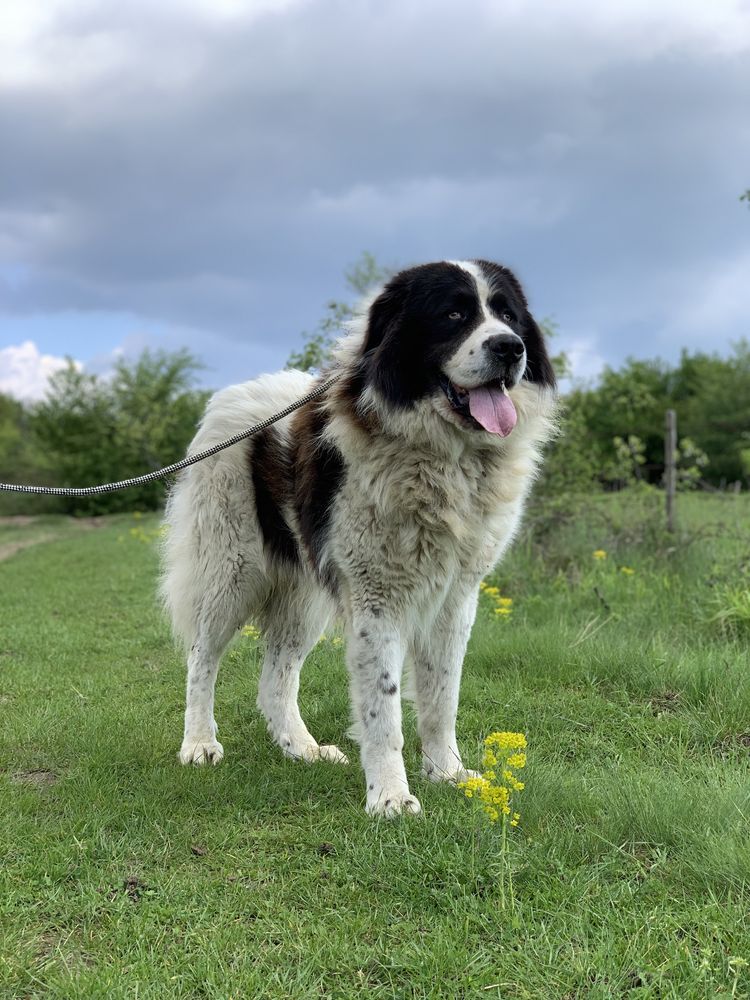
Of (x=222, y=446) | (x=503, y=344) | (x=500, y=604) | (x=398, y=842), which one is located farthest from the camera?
(x=500, y=604)

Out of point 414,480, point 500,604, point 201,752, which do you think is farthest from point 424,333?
point 500,604

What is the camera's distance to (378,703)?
325cm

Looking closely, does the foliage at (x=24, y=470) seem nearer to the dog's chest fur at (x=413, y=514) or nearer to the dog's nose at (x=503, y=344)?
the dog's chest fur at (x=413, y=514)

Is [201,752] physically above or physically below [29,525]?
above

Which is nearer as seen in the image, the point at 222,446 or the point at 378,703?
A: the point at 378,703

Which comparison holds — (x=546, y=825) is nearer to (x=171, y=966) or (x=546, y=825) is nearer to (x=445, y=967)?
(x=445, y=967)

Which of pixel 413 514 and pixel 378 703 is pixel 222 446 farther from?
pixel 378 703

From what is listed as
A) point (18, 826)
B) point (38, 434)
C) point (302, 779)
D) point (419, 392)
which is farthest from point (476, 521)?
point (38, 434)

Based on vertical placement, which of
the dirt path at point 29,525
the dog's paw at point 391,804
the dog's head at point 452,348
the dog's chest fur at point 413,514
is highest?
the dog's head at point 452,348

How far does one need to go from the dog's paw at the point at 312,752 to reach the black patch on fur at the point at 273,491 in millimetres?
872

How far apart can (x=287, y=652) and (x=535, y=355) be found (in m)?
1.95

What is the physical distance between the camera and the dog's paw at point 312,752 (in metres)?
3.84

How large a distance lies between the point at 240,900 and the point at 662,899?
4.31 feet

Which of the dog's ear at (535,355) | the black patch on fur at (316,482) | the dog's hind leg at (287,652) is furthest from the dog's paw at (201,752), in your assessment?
the dog's ear at (535,355)
